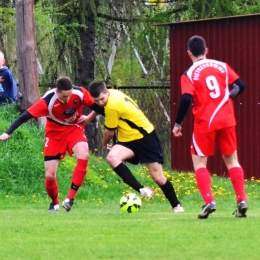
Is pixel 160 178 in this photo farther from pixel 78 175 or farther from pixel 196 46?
pixel 196 46

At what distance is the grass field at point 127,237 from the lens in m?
8.02

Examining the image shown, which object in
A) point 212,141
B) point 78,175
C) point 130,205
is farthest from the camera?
point 78,175

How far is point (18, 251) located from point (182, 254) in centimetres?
151

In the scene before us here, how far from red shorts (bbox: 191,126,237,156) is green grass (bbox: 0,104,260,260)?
31.7 inches

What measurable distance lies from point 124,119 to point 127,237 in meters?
3.37

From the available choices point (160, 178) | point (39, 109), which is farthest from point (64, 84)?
point (160, 178)

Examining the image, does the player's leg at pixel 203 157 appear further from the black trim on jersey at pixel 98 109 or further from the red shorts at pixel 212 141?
the black trim on jersey at pixel 98 109

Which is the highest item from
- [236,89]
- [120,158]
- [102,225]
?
[236,89]

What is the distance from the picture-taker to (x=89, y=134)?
2211cm

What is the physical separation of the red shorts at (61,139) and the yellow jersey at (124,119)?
27.9 inches

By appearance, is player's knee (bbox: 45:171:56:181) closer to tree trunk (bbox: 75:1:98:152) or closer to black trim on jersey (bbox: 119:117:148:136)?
black trim on jersey (bbox: 119:117:148:136)

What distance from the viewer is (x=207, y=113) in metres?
10.6

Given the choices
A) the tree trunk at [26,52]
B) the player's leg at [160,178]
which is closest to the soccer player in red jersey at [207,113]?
the player's leg at [160,178]

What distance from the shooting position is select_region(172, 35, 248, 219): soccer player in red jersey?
10.6m
